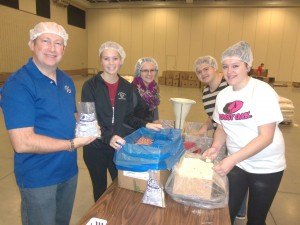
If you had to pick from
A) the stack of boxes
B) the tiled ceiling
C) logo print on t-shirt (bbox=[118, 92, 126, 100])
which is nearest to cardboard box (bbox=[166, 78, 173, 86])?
the stack of boxes

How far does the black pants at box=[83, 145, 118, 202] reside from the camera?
1.87m

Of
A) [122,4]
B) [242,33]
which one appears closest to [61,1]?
[122,4]

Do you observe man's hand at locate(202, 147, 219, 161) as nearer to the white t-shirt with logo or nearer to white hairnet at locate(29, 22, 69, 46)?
the white t-shirt with logo

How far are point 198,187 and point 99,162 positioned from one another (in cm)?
96

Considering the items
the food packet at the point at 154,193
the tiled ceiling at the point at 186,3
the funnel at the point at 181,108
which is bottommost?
the food packet at the point at 154,193

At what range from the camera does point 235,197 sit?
1.58m

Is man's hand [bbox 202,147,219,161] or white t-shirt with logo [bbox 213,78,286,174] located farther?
man's hand [bbox 202,147,219,161]

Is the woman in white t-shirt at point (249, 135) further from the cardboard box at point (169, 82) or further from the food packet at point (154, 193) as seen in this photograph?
the cardboard box at point (169, 82)

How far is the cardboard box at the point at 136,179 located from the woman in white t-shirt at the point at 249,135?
29 centimetres

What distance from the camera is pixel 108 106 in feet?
5.81

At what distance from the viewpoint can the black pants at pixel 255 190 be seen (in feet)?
4.80

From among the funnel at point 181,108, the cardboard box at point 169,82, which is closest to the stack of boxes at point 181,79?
the cardboard box at point 169,82

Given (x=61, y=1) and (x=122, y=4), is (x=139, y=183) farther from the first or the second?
(x=122, y=4)

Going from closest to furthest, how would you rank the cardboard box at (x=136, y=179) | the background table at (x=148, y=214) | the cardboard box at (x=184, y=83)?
the background table at (x=148, y=214), the cardboard box at (x=136, y=179), the cardboard box at (x=184, y=83)
